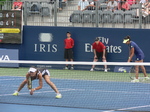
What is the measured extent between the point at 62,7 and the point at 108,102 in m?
9.01

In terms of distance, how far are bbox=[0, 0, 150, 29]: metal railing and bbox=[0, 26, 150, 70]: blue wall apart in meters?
0.27

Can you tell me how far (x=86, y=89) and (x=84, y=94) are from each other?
2.95ft

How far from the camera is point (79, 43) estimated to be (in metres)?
20.5

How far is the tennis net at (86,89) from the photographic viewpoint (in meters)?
12.1

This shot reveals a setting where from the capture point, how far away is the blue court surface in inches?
463

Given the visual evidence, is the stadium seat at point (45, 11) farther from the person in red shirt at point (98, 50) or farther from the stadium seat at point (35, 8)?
the person in red shirt at point (98, 50)

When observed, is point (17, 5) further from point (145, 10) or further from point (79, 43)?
point (145, 10)

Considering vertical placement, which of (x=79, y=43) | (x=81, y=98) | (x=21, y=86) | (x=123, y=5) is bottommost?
(x=81, y=98)

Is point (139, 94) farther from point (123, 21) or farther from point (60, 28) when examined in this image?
point (60, 28)

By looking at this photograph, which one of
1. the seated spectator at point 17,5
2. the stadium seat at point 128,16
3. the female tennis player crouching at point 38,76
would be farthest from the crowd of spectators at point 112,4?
the female tennis player crouching at point 38,76

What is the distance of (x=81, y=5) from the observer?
825 inches

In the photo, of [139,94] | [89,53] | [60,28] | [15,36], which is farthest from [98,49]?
[139,94]

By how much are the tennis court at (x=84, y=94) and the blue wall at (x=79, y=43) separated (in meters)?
2.38

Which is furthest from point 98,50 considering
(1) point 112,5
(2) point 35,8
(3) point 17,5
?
(3) point 17,5
